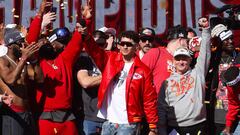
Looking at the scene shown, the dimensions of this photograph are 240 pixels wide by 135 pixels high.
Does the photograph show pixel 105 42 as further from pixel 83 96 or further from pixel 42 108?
pixel 42 108

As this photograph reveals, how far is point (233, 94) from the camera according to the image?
19.8ft

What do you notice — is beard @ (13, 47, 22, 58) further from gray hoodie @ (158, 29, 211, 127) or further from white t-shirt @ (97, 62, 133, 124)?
gray hoodie @ (158, 29, 211, 127)

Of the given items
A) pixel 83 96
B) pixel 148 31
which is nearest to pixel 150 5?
pixel 148 31

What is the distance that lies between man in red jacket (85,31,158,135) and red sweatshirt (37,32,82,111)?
18.6 inches

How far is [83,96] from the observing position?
6934mm

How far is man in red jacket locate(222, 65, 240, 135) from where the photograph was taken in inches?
229

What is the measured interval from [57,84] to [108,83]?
67cm

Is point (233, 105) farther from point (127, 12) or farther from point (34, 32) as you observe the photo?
point (127, 12)

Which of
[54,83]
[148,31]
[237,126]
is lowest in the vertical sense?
[237,126]

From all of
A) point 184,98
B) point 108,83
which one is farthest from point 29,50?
point 184,98

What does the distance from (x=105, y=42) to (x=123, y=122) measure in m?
1.51

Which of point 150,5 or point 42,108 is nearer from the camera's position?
point 42,108

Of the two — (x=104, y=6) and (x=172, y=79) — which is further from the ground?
(x=104, y=6)

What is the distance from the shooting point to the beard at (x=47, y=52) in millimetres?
6695
